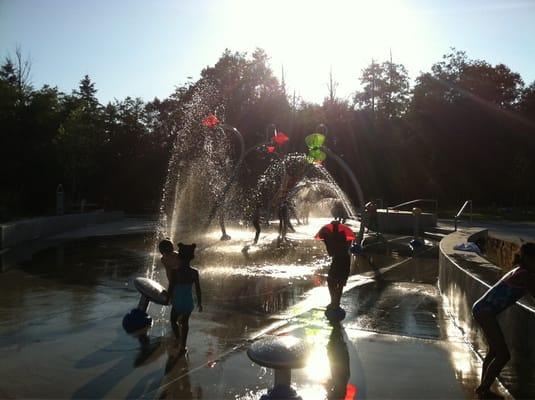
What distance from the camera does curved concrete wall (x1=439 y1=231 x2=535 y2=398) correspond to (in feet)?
16.1

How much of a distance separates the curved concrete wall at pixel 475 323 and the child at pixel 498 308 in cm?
31

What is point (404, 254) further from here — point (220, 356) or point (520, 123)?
point (520, 123)

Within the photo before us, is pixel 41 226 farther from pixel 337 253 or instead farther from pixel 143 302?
pixel 337 253

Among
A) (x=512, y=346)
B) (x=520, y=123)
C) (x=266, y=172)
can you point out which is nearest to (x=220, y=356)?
(x=512, y=346)

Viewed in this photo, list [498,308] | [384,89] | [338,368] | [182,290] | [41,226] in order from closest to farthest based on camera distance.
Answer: [498,308]
[338,368]
[182,290]
[41,226]
[384,89]

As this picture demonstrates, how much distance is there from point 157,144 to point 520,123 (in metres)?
30.3

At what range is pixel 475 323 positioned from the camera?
6.62 meters

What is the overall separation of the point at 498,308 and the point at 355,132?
48291mm

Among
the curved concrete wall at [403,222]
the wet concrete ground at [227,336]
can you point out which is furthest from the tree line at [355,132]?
the wet concrete ground at [227,336]

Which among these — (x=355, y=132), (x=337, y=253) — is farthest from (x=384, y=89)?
(x=337, y=253)

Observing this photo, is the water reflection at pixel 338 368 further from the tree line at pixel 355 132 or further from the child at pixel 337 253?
the tree line at pixel 355 132

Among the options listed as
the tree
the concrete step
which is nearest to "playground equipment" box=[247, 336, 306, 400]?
the concrete step

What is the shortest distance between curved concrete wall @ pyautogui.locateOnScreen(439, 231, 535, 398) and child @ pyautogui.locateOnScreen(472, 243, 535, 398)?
0.31m

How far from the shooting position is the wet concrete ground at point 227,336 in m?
5.08
